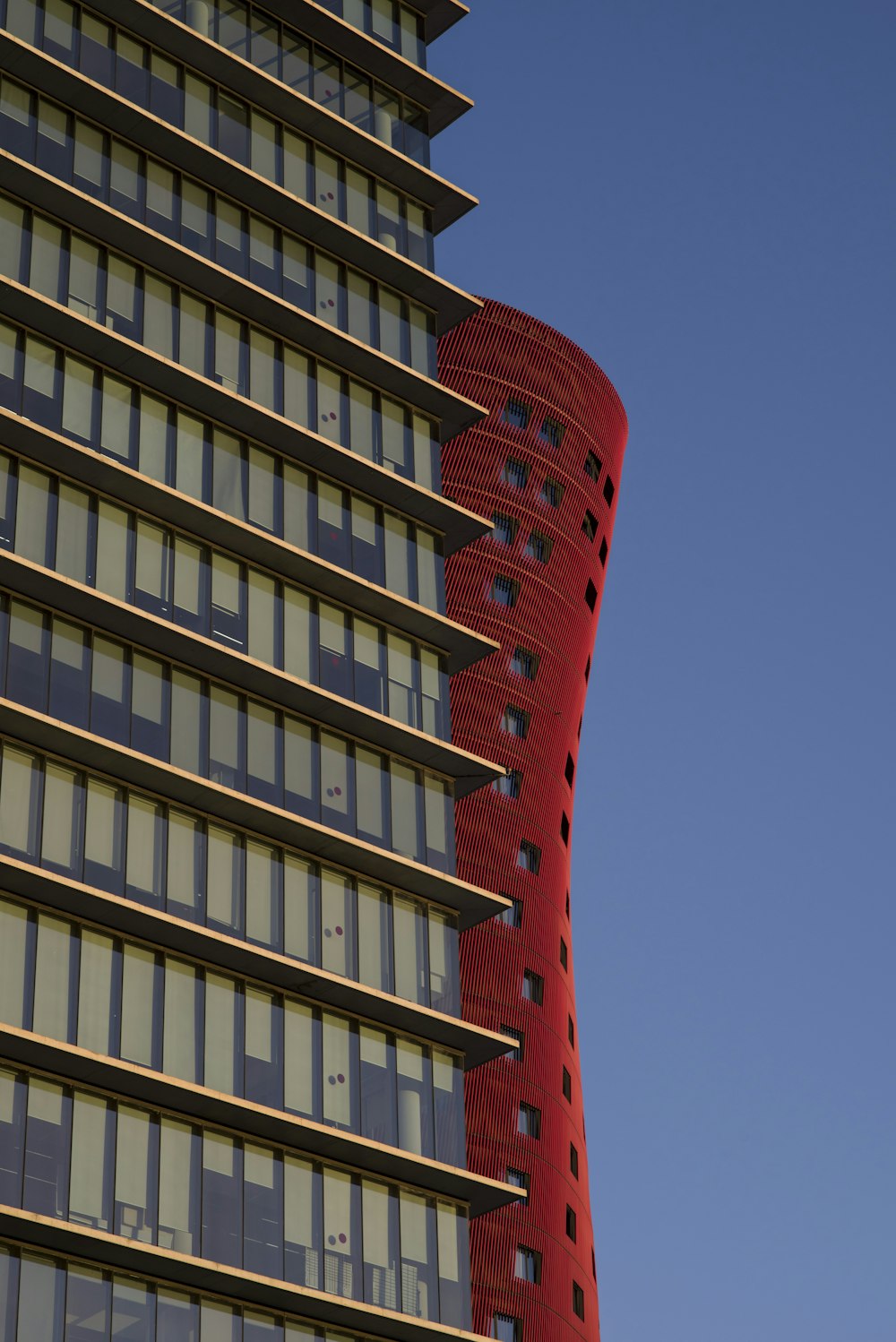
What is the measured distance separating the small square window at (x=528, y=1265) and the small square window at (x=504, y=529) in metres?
23.0

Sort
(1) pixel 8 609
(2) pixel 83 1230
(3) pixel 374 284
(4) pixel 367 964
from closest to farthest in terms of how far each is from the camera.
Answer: (2) pixel 83 1230 → (1) pixel 8 609 → (4) pixel 367 964 → (3) pixel 374 284

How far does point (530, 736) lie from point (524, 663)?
2.53 metres

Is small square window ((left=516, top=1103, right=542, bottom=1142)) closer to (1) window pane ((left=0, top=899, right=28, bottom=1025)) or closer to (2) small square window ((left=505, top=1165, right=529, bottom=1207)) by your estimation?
(2) small square window ((left=505, top=1165, right=529, bottom=1207))

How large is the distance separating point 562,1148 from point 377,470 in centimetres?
2652

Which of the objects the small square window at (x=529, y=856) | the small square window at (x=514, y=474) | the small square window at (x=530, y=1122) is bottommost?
the small square window at (x=530, y=1122)

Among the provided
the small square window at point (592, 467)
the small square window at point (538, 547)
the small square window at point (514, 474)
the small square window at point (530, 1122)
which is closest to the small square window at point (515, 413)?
the small square window at point (514, 474)

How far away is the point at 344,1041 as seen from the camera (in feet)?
144

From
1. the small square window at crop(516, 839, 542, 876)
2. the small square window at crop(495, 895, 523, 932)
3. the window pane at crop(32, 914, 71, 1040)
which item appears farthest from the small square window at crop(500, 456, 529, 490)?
the window pane at crop(32, 914, 71, 1040)

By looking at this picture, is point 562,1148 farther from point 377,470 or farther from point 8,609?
point 8,609

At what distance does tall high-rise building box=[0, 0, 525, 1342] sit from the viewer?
39125 mm

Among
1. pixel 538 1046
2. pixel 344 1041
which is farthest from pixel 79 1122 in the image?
pixel 538 1046

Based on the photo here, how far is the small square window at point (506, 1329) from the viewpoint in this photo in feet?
208

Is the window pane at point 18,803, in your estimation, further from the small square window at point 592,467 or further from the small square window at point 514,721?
the small square window at point 592,467

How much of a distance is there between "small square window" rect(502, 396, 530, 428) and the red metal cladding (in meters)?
0.06
